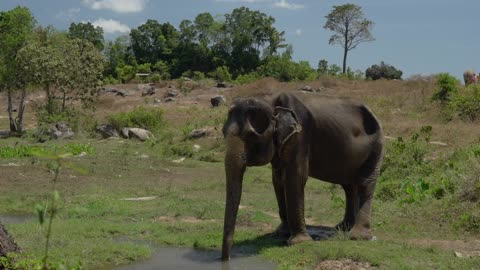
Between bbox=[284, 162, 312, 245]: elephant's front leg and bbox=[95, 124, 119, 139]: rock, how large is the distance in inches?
811

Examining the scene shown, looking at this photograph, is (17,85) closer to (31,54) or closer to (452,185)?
(31,54)

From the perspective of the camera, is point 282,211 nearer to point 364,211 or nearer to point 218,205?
point 364,211

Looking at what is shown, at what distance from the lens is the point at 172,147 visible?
23.4 m

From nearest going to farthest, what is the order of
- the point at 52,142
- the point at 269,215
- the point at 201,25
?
the point at 269,215 < the point at 52,142 < the point at 201,25

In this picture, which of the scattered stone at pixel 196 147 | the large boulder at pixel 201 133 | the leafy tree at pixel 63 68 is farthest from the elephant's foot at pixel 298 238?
the leafy tree at pixel 63 68

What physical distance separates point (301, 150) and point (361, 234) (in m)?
1.78

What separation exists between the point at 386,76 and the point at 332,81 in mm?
17697

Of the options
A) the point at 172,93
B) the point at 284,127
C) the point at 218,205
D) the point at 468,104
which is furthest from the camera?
the point at 172,93

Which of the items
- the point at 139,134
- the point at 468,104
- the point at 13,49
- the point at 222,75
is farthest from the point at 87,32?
the point at 468,104

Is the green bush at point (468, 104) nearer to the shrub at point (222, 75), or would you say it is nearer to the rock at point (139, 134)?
the rock at point (139, 134)

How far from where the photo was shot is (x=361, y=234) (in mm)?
9781

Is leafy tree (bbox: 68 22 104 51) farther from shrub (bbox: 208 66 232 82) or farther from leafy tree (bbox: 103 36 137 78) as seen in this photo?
shrub (bbox: 208 66 232 82)

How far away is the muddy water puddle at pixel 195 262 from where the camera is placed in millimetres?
8281

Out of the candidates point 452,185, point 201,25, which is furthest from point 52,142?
point 201,25
